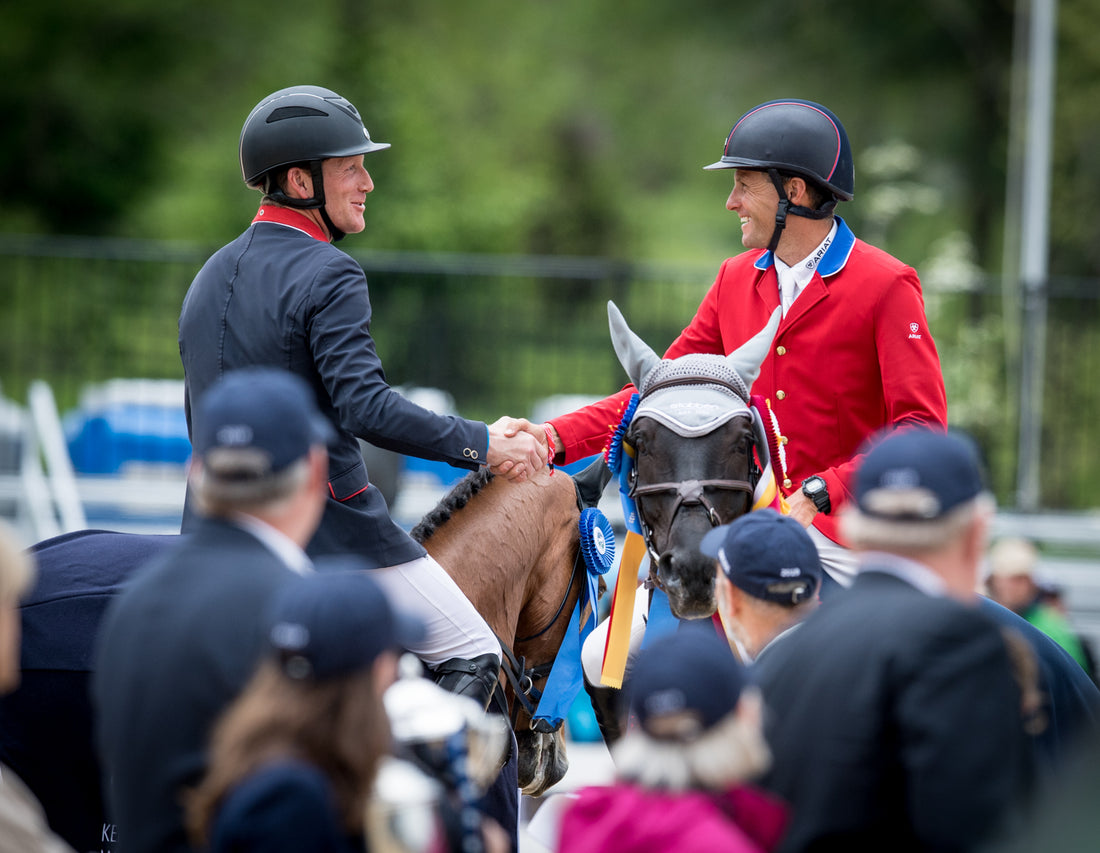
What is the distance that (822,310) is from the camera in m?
4.00

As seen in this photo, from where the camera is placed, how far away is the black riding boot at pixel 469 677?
3.72 meters

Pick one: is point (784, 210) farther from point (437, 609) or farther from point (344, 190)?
point (437, 609)

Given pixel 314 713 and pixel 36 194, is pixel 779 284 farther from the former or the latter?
pixel 36 194

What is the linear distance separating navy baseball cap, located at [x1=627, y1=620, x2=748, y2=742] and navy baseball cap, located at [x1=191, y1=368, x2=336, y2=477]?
0.76 metres

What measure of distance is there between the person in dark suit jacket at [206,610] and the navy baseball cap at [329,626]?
12 centimetres

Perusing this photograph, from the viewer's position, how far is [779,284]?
13.7 ft

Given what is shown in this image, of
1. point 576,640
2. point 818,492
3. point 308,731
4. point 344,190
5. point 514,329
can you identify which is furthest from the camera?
point 514,329

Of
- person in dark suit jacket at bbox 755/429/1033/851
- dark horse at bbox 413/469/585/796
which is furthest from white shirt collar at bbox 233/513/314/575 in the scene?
dark horse at bbox 413/469/585/796

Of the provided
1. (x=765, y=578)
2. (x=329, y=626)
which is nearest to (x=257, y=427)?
(x=329, y=626)

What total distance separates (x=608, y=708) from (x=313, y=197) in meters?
1.93

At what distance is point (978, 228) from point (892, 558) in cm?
1566

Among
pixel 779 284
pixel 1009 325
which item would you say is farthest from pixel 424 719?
pixel 1009 325

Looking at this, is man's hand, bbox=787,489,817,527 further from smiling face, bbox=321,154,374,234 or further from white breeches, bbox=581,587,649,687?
smiling face, bbox=321,154,374,234

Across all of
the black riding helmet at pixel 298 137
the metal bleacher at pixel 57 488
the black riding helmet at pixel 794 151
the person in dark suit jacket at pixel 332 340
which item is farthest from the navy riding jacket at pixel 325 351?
the metal bleacher at pixel 57 488
